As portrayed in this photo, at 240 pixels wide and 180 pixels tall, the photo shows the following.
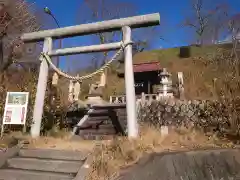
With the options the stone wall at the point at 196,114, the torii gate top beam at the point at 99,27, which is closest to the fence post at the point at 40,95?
the torii gate top beam at the point at 99,27

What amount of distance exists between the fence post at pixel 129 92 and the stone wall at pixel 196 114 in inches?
101

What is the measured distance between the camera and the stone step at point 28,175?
5.04 m

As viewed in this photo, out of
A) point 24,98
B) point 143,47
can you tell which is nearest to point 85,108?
point 24,98

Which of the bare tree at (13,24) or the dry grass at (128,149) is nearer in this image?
the dry grass at (128,149)

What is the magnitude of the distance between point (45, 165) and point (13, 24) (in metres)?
10.7

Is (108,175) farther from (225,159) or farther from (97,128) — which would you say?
(97,128)

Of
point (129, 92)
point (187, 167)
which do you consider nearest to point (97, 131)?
point (129, 92)

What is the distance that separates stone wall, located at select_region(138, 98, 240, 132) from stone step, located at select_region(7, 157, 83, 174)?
14.2ft

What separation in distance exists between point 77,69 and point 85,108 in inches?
863

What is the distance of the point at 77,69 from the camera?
33.3 m

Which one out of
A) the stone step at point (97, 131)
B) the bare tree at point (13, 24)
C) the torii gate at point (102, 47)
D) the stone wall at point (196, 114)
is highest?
the bare tree at point (13, 24)

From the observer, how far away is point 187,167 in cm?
491

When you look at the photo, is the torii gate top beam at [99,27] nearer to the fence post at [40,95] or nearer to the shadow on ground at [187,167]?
the fence post at [40,95]

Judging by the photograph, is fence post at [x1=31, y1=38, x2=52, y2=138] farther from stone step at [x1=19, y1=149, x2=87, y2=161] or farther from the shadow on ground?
the shadow on ground
